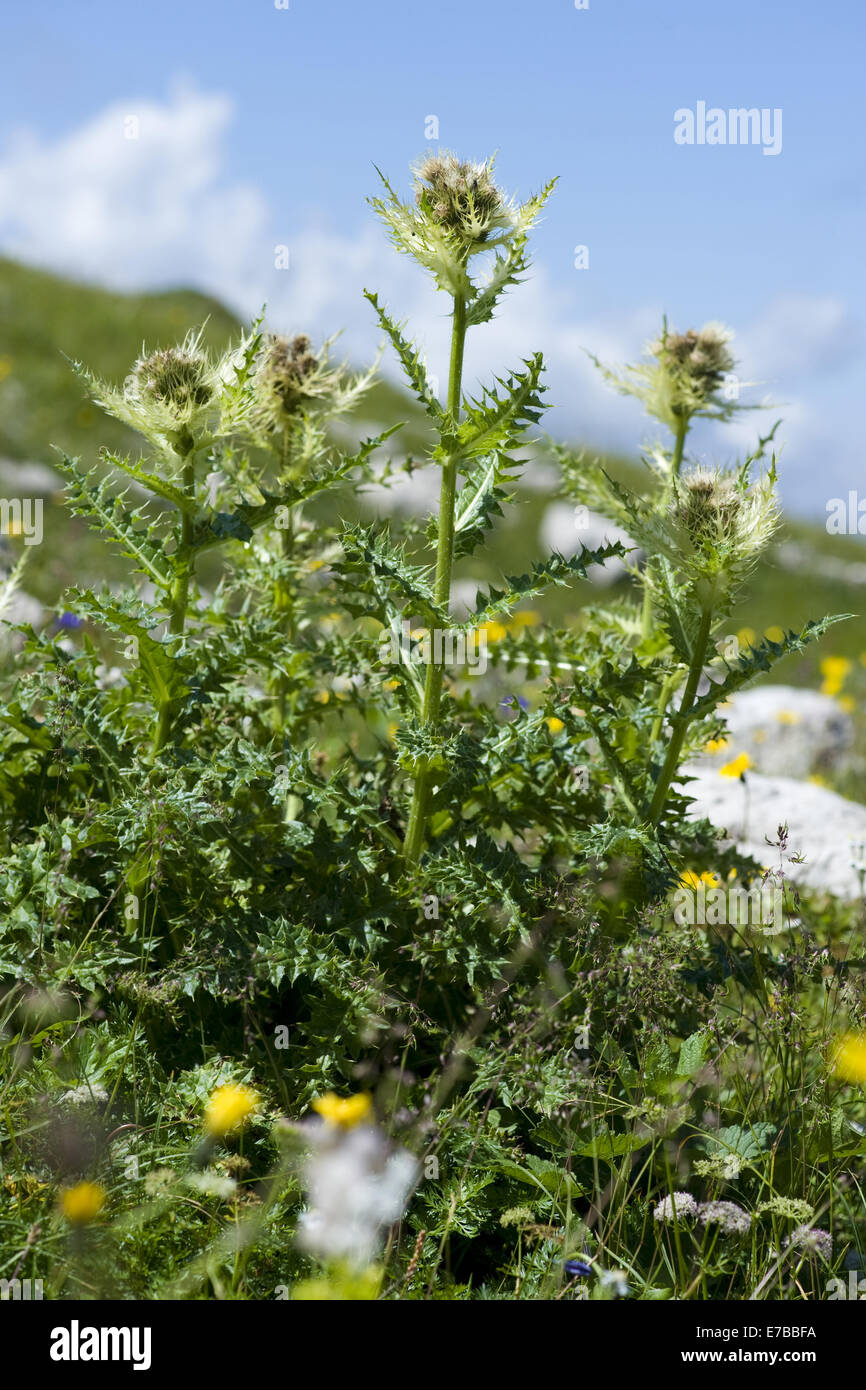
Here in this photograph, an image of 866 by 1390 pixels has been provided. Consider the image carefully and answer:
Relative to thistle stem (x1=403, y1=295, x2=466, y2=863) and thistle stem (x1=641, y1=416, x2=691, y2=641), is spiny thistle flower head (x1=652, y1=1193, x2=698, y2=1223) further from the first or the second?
thistle stem (x1=641, y1=416, x2=691, y2=641)

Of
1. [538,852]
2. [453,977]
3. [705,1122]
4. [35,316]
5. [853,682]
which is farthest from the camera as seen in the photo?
[35,316]

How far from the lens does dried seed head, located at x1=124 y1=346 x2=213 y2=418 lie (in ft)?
9.57

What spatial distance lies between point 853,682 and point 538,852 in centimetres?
902

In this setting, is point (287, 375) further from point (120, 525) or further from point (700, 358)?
point (700, 358)

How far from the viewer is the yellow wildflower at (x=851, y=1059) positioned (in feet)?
8.85

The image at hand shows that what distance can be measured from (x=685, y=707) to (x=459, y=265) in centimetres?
128

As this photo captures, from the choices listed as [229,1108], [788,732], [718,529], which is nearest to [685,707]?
[718,529]

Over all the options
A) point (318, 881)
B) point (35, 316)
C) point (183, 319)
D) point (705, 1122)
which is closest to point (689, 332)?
point (318, 881)

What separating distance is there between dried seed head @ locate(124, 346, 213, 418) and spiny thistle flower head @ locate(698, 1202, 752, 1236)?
2.26 metres

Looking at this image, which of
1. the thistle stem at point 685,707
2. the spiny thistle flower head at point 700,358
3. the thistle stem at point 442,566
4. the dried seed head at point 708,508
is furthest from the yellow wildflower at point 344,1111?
the spiny thistle flower head at point 700,358

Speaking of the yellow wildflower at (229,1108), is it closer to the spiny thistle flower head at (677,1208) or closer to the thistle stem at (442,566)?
the thistle stem at (442,566)

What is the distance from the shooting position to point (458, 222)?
9.34 ft
